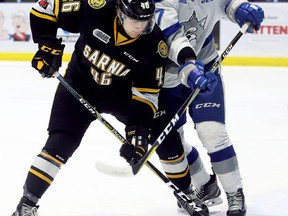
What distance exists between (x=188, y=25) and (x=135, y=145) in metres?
0.56

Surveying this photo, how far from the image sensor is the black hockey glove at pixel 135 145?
8.66ft

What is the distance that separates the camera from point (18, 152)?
402cm

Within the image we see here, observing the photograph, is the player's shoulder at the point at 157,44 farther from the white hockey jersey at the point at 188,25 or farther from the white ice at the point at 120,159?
the white ice at the point at 120,159

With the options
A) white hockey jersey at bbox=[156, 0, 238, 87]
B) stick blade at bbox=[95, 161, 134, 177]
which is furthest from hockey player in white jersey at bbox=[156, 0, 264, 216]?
stick blade at bbox=[95, 161, 134, 177]

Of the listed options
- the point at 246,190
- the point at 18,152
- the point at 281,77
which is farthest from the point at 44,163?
the point at 281,77

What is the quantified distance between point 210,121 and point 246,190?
63 cm

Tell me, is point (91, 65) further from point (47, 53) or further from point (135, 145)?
point (135, 145)

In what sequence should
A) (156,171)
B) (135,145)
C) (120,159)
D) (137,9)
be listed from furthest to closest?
(120,159), (156,171), (135,145), (137,9)

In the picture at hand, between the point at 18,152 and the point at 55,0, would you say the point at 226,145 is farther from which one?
the point at 18,152

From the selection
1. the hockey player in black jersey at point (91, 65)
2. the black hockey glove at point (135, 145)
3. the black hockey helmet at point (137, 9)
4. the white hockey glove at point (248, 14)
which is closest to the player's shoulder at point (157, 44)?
the hockey player in black jersey at point (91, 65)

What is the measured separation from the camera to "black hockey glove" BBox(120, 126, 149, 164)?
2641mm

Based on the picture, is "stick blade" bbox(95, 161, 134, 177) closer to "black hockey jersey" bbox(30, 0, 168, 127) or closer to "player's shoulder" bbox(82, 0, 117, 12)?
"black hockey jersey" bbox(30, 0, 168, 127)

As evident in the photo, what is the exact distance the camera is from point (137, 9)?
98.1 inches

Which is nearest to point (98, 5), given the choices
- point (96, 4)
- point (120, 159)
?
Result: point (96, 4)
